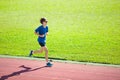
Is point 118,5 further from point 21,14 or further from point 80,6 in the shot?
point 21,14

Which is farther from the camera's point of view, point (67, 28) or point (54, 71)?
point (67, 28)

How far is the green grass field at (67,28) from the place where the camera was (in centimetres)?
1326

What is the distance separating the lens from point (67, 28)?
60.7ft

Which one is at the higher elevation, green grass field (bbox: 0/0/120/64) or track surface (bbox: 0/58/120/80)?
green grass field (bbox: 0/0/120/64)

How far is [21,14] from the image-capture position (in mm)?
23484

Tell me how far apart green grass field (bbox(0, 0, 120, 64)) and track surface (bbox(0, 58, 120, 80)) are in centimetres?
105

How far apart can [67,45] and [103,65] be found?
3.54 meters

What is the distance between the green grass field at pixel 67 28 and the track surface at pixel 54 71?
1051mm

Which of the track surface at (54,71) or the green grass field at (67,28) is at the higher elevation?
the green grass field at (67,28)

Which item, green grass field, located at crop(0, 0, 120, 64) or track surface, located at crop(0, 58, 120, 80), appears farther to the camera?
green grass field, located at crop(0, 0, 120, 64)

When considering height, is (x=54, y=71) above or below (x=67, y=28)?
below

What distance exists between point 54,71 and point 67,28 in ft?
26.7

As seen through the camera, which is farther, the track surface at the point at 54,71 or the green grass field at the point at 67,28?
the green grass field at the point at 67,28

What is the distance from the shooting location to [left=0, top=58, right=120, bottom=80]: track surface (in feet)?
32.6
